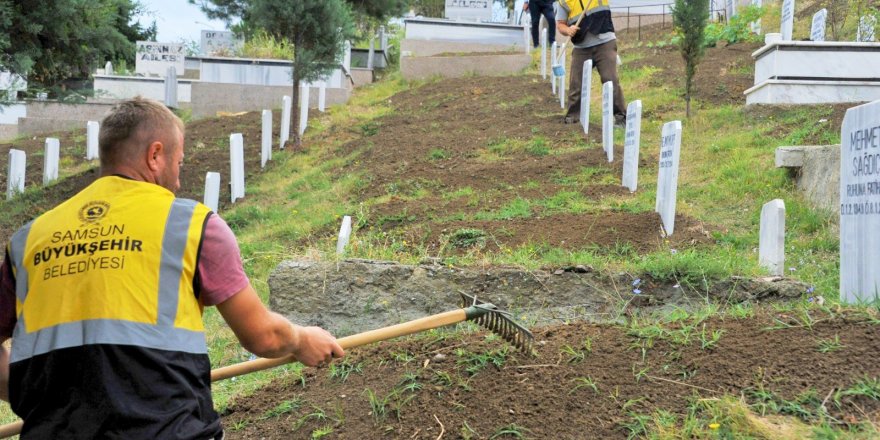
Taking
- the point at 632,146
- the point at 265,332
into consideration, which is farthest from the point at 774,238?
the point at 265,332

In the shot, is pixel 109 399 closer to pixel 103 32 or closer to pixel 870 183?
pixel 870 183

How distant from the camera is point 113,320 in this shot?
272 cm

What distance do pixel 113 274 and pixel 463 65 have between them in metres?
20.0

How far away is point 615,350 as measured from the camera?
14.0 ft

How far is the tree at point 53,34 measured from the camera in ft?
41.0

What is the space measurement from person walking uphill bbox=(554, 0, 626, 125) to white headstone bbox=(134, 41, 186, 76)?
521 inches

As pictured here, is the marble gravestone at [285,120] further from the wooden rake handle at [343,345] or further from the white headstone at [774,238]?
the wooden rake handle at [343,345]

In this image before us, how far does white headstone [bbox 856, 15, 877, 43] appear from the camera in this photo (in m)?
14.1

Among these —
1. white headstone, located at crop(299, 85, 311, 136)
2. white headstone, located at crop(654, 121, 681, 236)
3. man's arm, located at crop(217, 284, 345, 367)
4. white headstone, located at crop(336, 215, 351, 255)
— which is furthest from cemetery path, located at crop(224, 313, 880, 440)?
white headstone, located at crop(299, 85, 311, 136)

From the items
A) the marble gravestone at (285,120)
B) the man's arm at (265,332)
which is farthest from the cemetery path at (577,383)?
the marble gravestone at (285,120)

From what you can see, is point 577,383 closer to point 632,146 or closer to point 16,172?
point 632,146

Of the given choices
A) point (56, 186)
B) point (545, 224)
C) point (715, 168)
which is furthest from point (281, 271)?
point (56, 186)

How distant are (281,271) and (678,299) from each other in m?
2.57

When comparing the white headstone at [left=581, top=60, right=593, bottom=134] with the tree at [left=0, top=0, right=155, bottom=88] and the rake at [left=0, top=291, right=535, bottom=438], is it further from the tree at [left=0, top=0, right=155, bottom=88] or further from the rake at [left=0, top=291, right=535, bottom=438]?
the rake at [left=0, top=291, right=535, bottom=438]
